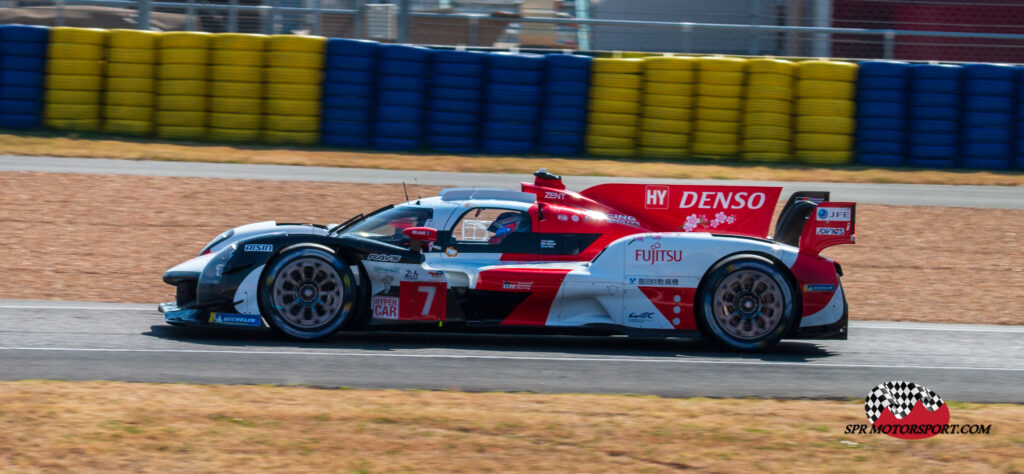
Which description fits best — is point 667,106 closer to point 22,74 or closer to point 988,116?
point 988,116

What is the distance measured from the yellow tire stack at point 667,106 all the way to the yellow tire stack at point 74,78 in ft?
29.1

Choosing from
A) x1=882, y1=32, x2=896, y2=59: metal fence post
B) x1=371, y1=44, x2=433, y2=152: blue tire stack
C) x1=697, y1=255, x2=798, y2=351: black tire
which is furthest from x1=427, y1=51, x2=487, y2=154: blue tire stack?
x1=697, y1=255, x2=798, y2=351: black tire

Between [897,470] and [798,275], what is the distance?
9.97 ft

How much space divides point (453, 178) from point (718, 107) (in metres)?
4.56

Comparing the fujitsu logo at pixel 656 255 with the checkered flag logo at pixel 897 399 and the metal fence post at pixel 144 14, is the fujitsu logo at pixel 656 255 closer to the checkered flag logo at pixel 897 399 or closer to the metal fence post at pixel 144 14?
the checkered flag logo at pixel 897 399

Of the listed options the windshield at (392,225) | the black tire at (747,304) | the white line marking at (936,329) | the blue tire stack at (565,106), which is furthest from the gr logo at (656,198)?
the blue tire stack at (565,106)

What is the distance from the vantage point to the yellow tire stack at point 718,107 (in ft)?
54.9

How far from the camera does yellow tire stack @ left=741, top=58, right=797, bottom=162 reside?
1662 cm

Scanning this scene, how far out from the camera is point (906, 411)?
250 inches

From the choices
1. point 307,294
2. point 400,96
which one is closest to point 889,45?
point 400,96

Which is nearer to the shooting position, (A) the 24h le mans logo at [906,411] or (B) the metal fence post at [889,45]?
(A) the 24h le mans logo at [906,411]

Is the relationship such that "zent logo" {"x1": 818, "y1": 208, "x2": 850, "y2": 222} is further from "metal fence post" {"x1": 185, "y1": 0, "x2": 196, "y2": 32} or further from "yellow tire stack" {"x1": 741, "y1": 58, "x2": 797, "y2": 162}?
"metal fence post" {"x1": 185, "y1": 0, "x2": 196, "y2": 32}

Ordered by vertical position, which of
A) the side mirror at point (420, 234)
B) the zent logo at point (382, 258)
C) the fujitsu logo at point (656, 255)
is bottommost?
the zent logo at point (382, 258)

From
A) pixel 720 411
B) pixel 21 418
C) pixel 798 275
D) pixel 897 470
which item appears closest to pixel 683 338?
pixel 798 275
